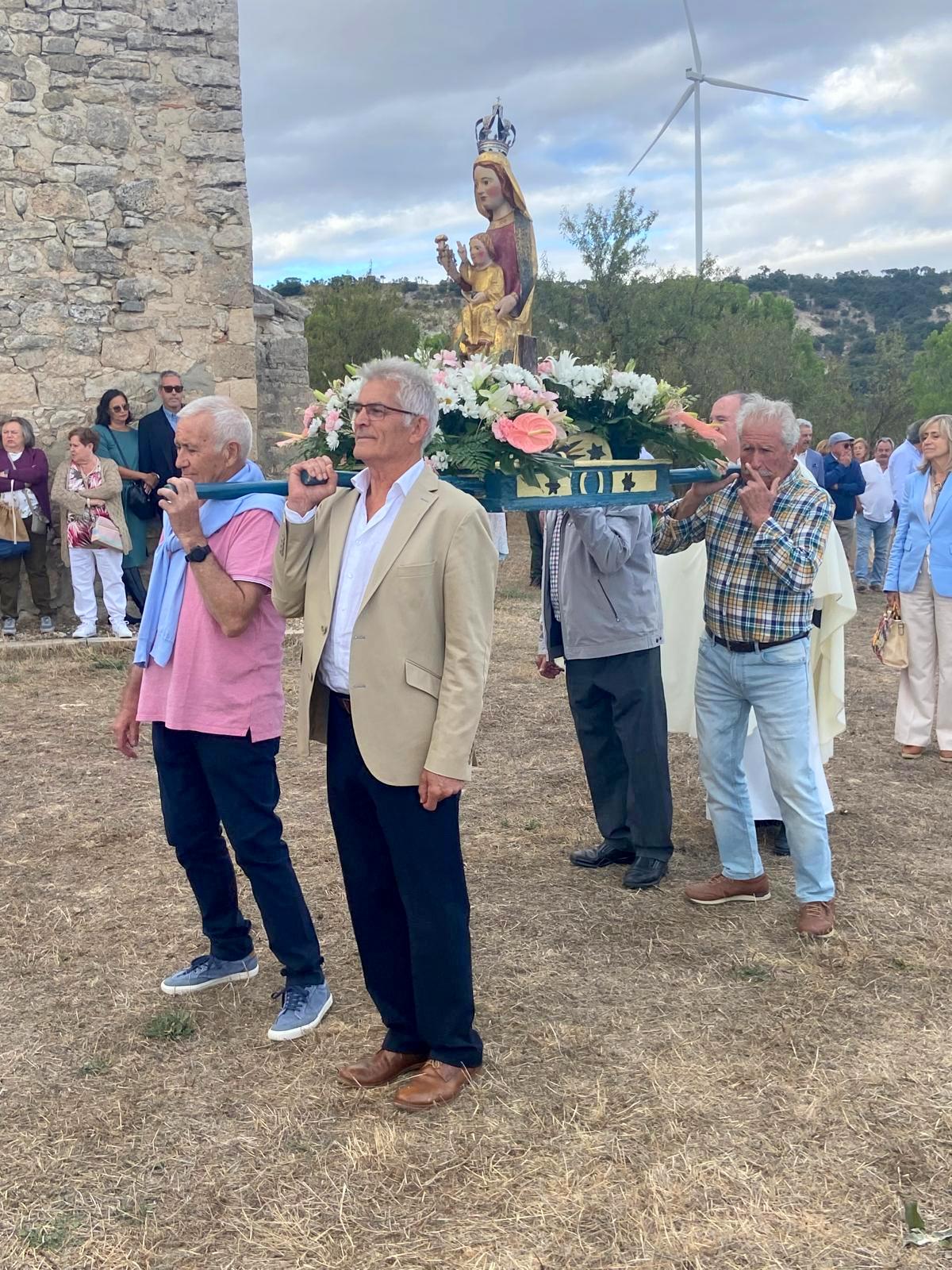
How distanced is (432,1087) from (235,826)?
0.98 meters

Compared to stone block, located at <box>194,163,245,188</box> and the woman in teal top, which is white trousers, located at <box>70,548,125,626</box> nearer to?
the woman in teal top

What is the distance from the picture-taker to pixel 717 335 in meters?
21.6

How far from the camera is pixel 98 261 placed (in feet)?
33.6

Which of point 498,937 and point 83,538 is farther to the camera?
point 83,538

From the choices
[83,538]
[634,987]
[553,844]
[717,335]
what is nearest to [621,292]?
[717,335]

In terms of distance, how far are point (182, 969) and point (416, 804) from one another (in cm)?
163

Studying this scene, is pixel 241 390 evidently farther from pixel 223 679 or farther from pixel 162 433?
pixel 223 679

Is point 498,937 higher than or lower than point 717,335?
lower

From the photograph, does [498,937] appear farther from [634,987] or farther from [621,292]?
[621,292]

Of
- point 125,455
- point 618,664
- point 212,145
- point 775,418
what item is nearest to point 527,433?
point 775,418

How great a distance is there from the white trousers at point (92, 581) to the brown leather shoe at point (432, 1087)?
24.6 ft

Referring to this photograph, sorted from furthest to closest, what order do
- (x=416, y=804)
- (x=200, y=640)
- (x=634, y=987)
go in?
(x=634, y=987), (x=200, y=640), (x=416, y=804)

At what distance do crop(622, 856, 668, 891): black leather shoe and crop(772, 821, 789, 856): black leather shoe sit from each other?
2.36 ft

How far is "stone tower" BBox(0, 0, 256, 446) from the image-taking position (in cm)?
997
